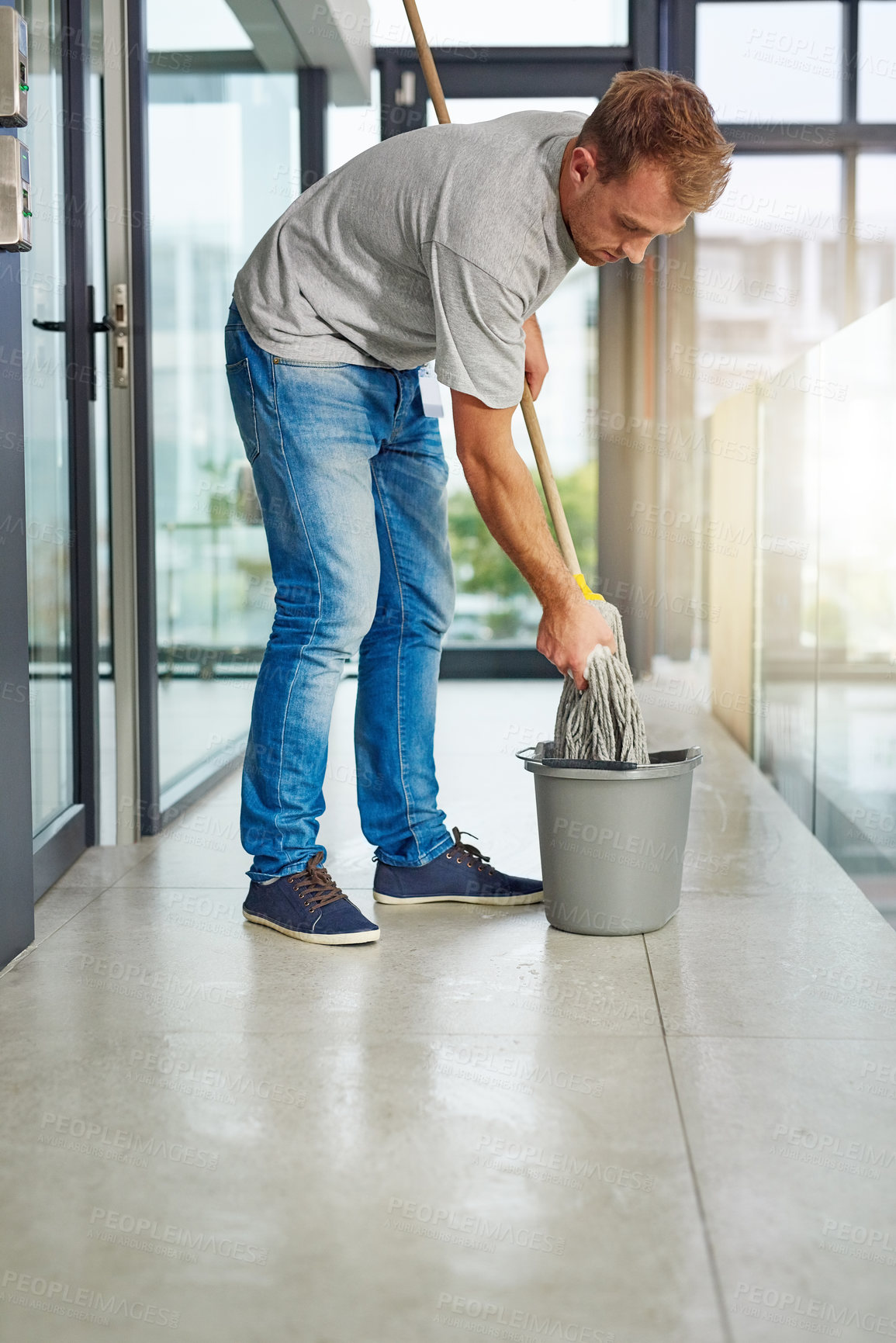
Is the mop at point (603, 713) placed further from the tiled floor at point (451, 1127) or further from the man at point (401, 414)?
the tiled floor at point (451, 1127)

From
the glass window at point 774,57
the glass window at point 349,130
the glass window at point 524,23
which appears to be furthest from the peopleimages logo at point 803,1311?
the glass window at point 774,57

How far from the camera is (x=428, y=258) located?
4.81 feet

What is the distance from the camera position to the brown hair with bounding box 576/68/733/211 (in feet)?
4.48

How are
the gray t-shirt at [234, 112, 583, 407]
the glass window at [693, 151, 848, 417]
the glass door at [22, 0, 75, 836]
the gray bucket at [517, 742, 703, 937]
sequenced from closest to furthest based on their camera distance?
the gray t-shirt at [234, 112, 583, 407], the gray bucket at [517, 742, 703, 937], the glass door at [22, 0, 75, 836], the glass window at [693, 151, 848, 417]

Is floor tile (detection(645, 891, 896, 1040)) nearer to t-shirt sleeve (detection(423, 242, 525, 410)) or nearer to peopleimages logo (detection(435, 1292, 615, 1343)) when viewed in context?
peopleimages logo (detection(435, 1292, 615, 1343))

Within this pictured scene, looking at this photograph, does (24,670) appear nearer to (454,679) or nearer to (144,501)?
(144,501)

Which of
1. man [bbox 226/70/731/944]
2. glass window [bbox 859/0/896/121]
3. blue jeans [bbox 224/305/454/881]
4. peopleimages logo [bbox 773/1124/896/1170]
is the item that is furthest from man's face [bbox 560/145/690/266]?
glass window [bbox 859/0/896/121]

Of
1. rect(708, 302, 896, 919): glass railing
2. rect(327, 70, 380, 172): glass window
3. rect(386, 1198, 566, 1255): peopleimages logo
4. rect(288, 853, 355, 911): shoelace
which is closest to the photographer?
rect(386, 1198, 566, 1255): peopleimages logo

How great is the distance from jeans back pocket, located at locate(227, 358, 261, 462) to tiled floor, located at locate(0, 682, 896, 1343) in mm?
678

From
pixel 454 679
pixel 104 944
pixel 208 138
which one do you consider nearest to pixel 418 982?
pixel 104 944

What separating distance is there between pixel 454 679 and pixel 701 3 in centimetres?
281

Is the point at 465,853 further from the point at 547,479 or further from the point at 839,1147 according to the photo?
the point at 839,1147

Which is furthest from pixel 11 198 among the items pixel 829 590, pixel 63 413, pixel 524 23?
pixel 524 23

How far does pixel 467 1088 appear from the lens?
3.87 ft
